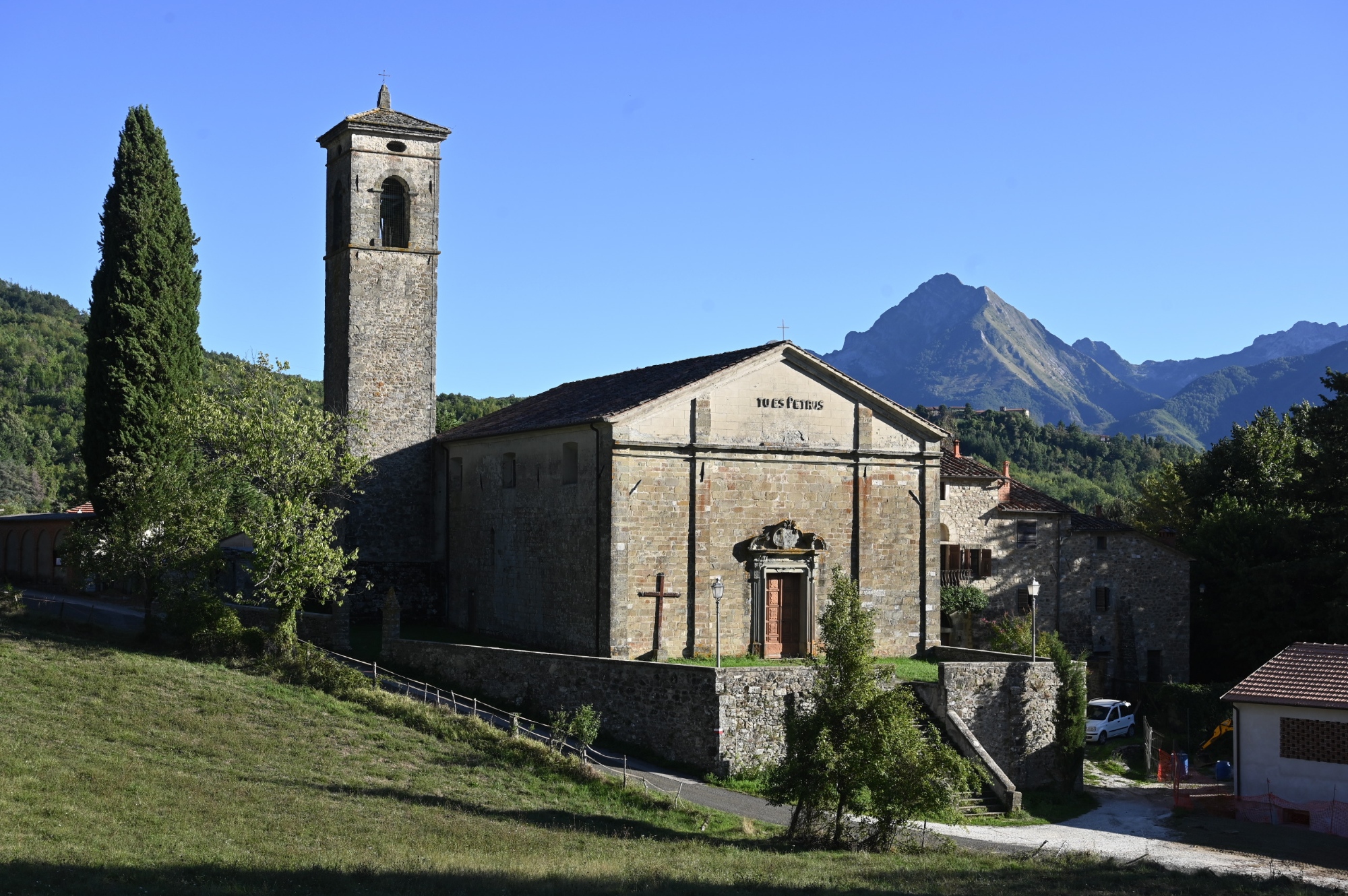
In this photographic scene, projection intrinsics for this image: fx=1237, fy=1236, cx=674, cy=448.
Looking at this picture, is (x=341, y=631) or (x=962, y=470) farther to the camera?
(x=962, y=470)

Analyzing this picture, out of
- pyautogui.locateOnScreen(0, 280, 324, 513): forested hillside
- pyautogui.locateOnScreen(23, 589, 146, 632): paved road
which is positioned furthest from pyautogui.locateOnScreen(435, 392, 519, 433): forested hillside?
pyautogui.locateOnScreen(23, 589, 146, 632): paved road

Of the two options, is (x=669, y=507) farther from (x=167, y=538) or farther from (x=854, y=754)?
(x=167, y=538)

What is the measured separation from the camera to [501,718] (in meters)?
28.5

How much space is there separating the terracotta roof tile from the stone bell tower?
178 centimetres

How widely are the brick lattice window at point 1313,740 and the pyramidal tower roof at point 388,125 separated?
29885 millimetres

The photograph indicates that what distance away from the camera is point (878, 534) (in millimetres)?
33469

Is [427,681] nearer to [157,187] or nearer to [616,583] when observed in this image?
[616,583]

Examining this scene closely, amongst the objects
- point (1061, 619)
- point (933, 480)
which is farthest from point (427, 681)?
point (1061, 619)

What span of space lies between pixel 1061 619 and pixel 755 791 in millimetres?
21643

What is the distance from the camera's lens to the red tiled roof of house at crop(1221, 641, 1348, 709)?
29.3 m

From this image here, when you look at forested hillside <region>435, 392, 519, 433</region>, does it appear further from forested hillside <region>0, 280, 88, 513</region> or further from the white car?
the white car

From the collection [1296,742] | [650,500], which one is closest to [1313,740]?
[1296,742]

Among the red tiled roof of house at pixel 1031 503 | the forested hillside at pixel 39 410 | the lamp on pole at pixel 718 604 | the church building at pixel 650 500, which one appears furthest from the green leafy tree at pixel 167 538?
the forested hillside at pixel 39 410

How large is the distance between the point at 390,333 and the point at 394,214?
4130 millimetres
